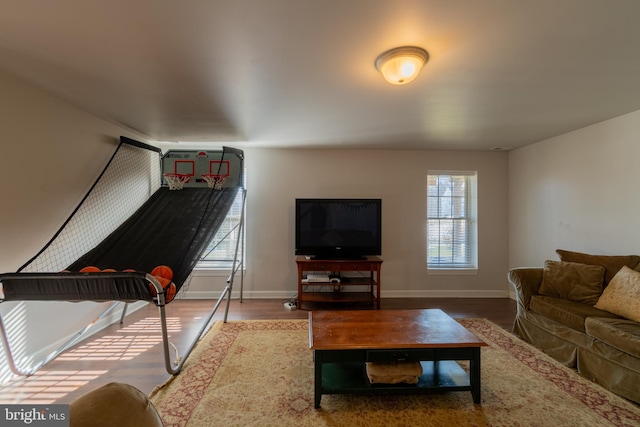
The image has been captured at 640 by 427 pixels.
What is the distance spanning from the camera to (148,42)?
4.99 feet

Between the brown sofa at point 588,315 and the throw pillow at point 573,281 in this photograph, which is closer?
the brown sofa at point 588,315

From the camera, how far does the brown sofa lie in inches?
71.6

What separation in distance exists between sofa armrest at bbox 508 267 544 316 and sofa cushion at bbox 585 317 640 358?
0.55 metres

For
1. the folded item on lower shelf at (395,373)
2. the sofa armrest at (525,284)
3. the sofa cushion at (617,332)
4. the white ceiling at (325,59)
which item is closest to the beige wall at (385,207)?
the white ceiling at (325,59)

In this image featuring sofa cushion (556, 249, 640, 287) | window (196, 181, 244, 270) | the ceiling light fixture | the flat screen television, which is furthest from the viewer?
window (196, 181, 244, 270)

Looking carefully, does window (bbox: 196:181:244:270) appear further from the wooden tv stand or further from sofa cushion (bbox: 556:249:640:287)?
sofa cushion (bbox: 556:249:640:287)

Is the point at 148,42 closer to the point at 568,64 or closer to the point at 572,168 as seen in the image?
the point at 568,64

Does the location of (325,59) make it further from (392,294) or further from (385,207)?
(392,294)

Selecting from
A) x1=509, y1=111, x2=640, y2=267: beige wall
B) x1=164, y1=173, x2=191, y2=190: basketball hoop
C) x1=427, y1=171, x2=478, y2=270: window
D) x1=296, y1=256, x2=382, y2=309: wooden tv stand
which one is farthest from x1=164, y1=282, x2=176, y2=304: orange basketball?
x1=509, y1=111, x2=640, y2=267: beige wall

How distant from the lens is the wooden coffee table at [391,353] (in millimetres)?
1703

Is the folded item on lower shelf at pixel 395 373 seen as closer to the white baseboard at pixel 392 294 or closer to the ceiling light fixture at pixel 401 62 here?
the ceiling light fixture at pixel 401 62

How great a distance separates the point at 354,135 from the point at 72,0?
2657 mm

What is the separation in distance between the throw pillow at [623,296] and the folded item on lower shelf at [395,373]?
1.72 m

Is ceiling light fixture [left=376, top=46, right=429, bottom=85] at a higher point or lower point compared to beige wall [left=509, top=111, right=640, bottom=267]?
higher
